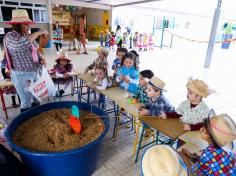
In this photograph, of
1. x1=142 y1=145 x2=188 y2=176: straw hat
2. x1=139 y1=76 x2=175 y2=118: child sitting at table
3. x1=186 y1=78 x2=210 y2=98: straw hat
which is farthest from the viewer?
x1=139 y1=76 x2=175 y2=118: child sitting at table

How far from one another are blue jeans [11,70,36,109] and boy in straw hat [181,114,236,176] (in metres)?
2.16

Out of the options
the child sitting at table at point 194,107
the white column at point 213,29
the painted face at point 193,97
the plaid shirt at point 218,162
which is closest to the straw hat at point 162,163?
the plaid shirt at point 218,162

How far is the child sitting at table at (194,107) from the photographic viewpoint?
1.60 m

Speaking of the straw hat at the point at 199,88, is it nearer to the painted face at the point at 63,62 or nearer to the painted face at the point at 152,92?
the painted face at the point at 152,92

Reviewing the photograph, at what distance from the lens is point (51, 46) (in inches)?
343

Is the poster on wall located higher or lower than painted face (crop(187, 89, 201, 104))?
higher

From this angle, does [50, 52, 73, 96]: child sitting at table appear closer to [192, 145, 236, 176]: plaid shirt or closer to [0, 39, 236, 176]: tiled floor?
[0, 39, 236, 176]: tiled floor

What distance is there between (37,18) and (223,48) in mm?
11274

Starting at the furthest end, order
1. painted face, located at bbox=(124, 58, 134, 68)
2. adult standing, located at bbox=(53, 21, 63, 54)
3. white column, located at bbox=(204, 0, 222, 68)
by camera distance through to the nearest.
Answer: adult standing, located at bbox=(53, 21, 63, 54) → white column, located at bbox=(204, 0, 222, 68) → painted face, located at bbox=(124, 58, 134, 68)

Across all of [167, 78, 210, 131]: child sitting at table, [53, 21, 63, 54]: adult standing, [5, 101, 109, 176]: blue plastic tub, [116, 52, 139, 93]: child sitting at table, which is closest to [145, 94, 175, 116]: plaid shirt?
[167, 78, 210, 131]: child sitting at table

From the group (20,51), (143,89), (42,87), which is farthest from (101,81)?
(20,51)

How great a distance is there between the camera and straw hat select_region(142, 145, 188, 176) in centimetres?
96

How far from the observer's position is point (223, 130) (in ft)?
3.61

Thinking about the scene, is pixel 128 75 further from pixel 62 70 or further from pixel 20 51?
pixel 20 51
